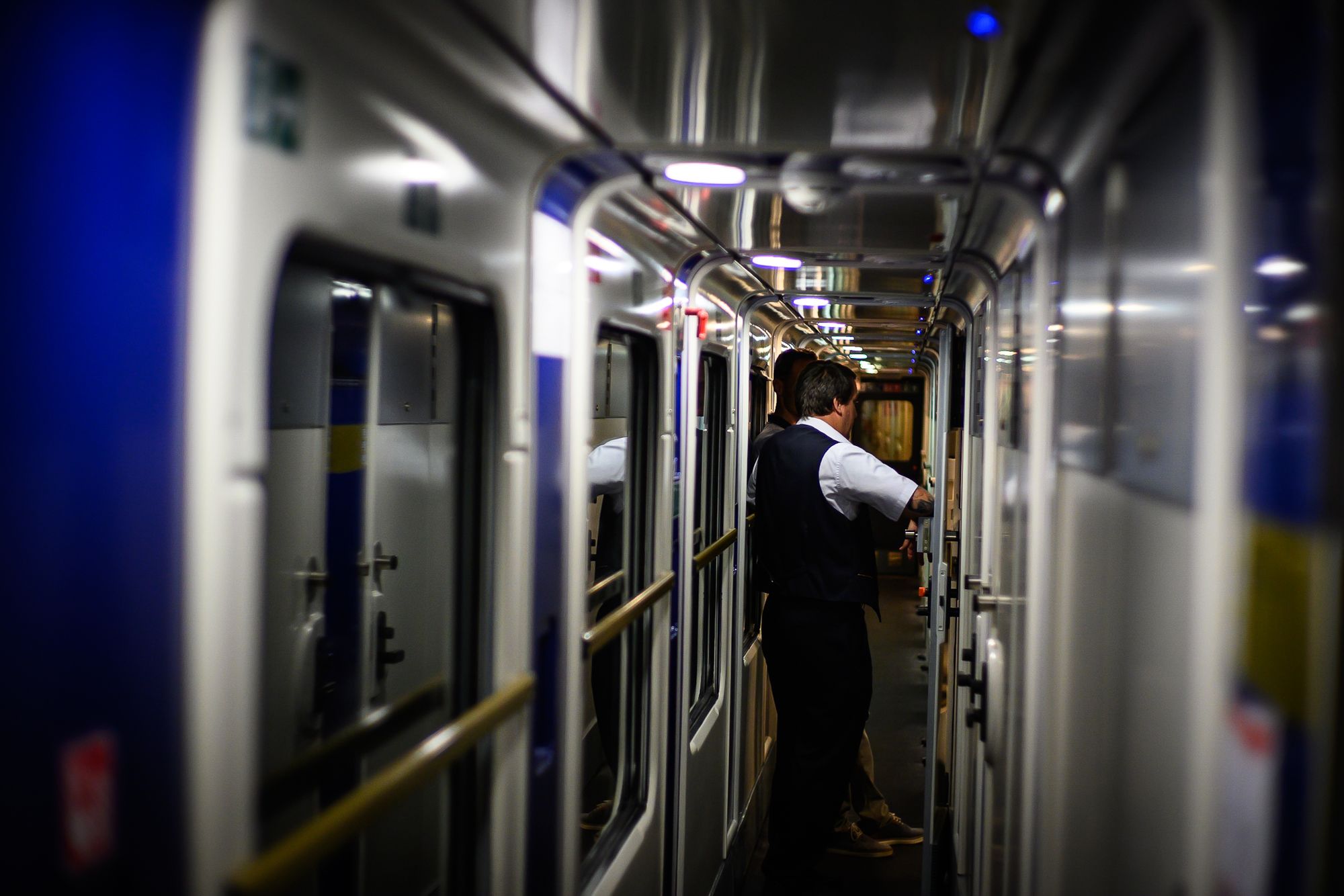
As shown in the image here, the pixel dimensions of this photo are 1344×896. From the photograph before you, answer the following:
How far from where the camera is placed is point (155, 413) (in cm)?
99

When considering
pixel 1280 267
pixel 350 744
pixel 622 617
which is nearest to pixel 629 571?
pixel 622 617

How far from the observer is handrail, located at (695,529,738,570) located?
3678 millimetres

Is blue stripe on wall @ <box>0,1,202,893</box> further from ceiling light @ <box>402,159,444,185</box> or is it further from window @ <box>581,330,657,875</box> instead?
window @ <box>581,330,657,875</box>

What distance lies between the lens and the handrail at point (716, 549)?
3.68 metres

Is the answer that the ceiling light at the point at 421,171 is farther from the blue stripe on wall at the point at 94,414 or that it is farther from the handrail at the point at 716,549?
the handrail at the point at 716,549

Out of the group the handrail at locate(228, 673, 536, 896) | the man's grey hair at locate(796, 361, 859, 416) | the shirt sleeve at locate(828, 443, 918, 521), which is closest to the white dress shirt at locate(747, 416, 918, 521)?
the shirt sleeve at locate(828, 443, 918, 521)

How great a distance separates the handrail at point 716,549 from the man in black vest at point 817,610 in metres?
0.14

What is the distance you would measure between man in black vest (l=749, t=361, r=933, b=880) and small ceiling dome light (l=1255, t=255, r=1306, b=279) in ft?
10.1

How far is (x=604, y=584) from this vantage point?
3.18 metres

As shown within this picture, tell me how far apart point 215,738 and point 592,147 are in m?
1.34

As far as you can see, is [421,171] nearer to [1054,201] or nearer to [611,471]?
[1054,201]

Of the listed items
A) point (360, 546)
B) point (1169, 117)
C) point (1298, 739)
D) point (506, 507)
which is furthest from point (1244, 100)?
point (360, 546)

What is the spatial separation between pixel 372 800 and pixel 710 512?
10.3 feet

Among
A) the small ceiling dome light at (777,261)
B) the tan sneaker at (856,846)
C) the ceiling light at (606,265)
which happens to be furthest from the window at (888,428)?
the ceiling light at (606,265)
